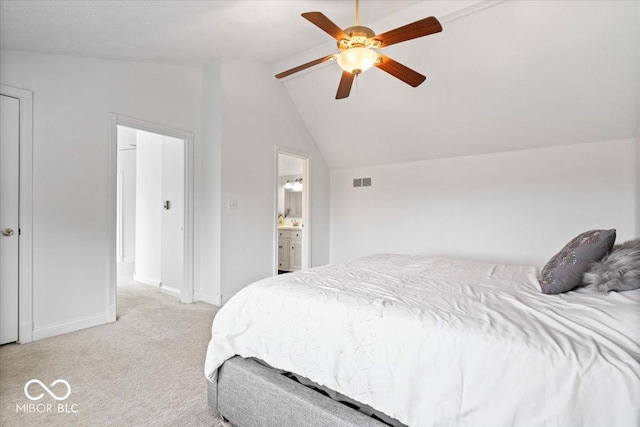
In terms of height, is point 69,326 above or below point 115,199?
below

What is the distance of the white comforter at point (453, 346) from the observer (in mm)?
897

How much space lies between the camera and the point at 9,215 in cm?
251

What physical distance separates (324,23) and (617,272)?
2030 millimetres

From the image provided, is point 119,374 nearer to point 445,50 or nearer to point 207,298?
point 207,298

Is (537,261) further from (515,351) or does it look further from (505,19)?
(515,351)

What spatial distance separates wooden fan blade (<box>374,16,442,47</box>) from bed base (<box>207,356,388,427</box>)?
2.07m

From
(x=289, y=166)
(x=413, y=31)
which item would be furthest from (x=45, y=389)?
(x=289, y=166)

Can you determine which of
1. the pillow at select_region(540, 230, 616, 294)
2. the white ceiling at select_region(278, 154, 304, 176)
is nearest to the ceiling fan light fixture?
the pillow at select_region(540, 230, 616, 294)

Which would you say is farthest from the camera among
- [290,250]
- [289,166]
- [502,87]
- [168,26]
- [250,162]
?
[289,166]

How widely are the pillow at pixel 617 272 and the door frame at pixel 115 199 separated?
3637 mm

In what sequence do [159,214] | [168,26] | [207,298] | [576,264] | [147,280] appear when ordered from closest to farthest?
[576,264] < [168,26] < [207,298] < [159,214] < [147,280]

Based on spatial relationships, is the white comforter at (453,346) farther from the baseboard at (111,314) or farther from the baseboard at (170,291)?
the baseboard at (170,291)

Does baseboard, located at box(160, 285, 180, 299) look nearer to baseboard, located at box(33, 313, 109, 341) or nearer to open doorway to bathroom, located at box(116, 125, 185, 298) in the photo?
open doorway to bathroom, located at box(116, 125, 185, 298)

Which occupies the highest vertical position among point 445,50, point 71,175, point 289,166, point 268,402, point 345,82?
point 445,50
